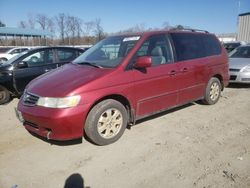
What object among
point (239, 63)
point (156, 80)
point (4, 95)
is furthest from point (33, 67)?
point (239, 63)

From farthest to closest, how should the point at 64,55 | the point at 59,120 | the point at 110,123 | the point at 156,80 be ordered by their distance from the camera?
the point at 64,55 → the point at 156,80 → the point at 110,123 → the point at 59,120

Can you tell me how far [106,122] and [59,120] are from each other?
2.61 ft

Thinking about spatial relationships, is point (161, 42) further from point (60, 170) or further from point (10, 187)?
point (10, 187)

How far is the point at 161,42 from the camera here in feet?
16.8

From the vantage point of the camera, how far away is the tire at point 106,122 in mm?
4027

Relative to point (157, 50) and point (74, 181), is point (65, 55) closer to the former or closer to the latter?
point (157, 50)

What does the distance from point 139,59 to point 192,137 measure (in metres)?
1.62

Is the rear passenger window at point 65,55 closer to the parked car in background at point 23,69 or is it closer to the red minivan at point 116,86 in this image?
the parked car in background at point 23,69

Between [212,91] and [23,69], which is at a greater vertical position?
[23,69]

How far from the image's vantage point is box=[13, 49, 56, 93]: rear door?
724cm

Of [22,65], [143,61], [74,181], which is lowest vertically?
[74,181]

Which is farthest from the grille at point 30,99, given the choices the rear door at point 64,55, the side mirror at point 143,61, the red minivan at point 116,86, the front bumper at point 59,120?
the rear door at point 64,55

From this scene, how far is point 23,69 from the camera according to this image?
7.31 m

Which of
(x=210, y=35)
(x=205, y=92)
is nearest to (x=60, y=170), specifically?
(x=205, y=92)
